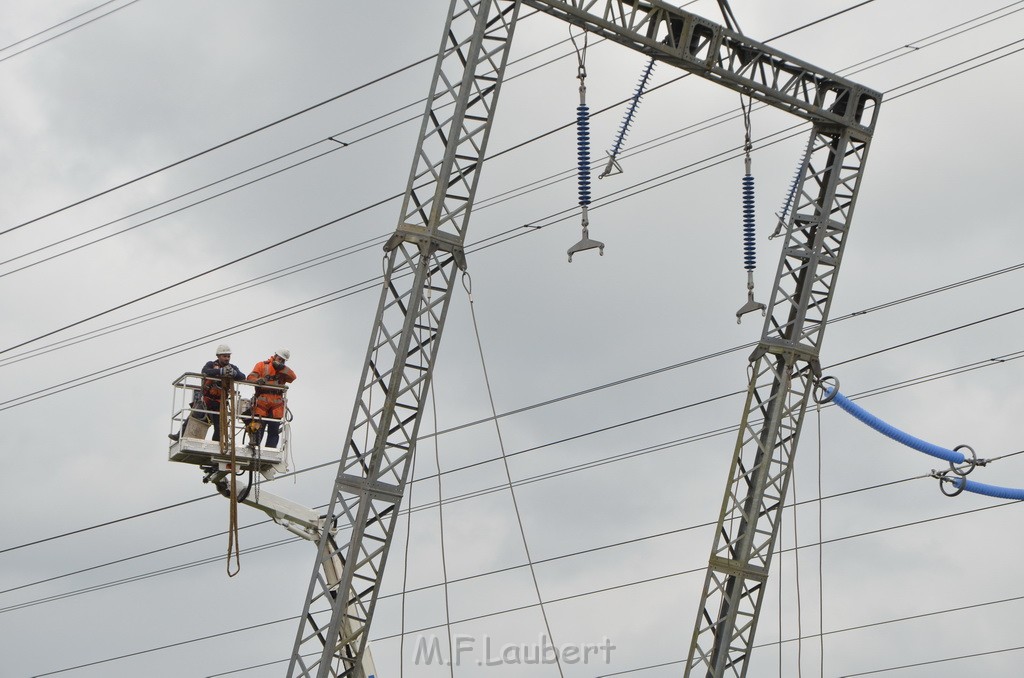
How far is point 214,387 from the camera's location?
19.7 meters

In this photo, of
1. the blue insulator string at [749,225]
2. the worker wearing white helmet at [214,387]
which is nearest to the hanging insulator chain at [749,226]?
the blue insulator string at [749,225]

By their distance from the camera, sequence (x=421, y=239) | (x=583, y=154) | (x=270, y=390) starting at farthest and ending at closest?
(x=270, y=390), (x=583, y=154), (x=421, y=239)

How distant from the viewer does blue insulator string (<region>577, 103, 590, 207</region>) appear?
1780 centimetres

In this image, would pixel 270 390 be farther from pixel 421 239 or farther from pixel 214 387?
pixel 421 239

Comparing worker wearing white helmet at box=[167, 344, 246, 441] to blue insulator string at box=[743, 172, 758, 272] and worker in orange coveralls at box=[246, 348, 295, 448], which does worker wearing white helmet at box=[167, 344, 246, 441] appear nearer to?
worker in orange coveralls at box=[246, 348, 295, 448]

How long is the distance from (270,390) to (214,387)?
2.51 feet

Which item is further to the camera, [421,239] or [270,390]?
[270,390]

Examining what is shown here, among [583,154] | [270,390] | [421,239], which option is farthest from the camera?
[270,390]

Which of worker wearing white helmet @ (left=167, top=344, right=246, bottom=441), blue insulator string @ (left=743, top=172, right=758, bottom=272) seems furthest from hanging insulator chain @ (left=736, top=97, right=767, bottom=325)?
worker wearing white helmet @ (left=167, top=344, right=246, bottom=441)

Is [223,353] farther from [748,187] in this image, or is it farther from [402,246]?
[748,187]

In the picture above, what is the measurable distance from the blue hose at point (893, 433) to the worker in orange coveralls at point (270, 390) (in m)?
6.64

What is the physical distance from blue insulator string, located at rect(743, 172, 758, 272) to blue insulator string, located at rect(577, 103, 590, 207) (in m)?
2.19

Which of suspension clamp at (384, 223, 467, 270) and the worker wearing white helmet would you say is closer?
suspension clamp at (384, 223, 467, 270)

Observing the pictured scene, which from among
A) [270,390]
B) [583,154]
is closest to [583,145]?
[583,154]
